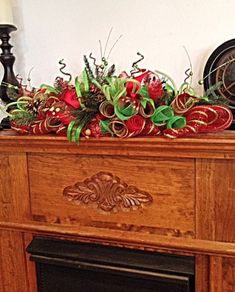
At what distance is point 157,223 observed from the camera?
1.33 meters

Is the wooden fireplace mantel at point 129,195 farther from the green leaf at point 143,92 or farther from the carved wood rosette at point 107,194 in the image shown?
the green leaf at point 143,92

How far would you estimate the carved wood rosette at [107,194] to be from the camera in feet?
4.41

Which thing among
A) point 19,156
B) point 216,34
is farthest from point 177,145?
point 19,156

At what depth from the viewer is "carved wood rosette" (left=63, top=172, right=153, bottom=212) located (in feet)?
4.41

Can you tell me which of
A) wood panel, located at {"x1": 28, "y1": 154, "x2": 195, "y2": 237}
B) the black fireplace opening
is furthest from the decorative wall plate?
the black fireplace opening

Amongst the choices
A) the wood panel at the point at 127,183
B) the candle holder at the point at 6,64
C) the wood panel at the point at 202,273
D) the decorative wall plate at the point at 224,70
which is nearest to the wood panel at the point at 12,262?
the wood panel at the point at 127,183

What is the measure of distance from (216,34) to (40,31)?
2.64ft

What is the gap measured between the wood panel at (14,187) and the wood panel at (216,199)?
2.25ft

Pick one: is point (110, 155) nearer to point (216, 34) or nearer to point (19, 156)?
point (19, 156)

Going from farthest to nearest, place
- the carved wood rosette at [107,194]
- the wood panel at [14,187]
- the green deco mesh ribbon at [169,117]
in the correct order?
1. the wood panel at [14,187]
2. the carved wood rosette at [107,194]
3. the green deco mesh ribbon at [169,117]

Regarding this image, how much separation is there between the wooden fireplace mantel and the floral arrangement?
0.13 ft

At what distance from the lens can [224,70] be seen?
138 cm

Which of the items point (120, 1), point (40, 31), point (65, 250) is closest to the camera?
point (65, 250)

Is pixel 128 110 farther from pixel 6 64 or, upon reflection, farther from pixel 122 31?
pixel 6 64
